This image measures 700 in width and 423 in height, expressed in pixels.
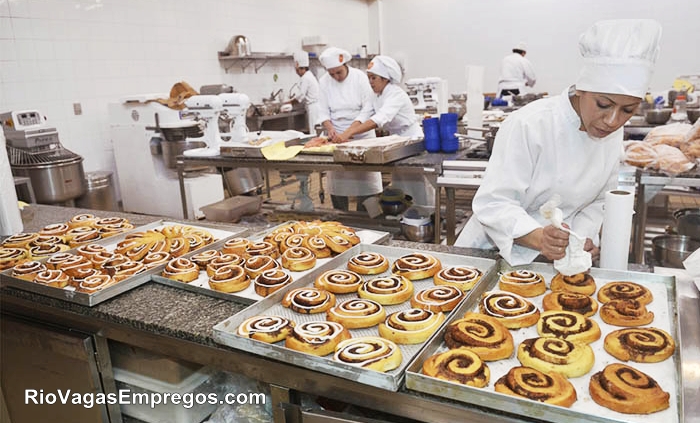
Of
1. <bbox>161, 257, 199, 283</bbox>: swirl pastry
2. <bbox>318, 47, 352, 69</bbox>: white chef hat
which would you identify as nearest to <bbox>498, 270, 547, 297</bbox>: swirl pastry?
<bbox>161, 257, 199, 283</bbox>: swirl pastry

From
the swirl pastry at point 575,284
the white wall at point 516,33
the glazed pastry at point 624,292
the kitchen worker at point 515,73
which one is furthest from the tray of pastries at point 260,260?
the white wall at point 516,33

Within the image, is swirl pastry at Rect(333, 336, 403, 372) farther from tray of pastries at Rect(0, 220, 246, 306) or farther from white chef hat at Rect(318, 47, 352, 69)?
white chef hat at Rect(318, 47, 352, 69)

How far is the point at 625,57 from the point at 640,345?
2.59 feet

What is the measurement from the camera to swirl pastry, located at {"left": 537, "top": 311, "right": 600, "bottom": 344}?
115 cm

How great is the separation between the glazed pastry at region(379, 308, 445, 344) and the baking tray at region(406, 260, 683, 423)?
4 centimetres

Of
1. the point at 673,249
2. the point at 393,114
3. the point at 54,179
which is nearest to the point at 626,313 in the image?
the point at 673,249

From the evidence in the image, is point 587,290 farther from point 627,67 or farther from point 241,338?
point 241,338

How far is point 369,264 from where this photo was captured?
1609mm

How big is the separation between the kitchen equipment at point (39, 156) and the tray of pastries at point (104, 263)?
2672 millimetres

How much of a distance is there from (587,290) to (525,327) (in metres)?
0.25

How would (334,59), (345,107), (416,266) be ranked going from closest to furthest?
1. (416,266)
2. (334,59)
3. (345,107)

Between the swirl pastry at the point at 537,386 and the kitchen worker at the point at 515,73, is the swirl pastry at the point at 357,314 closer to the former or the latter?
the swirl pastry at the point at 537,386

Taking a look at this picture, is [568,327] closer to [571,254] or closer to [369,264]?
[571,254]

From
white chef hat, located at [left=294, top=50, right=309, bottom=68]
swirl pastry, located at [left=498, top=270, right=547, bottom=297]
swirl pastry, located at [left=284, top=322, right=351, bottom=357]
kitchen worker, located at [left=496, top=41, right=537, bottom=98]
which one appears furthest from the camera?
kitchen worker, located at [left=496, top=41, right=537, bottom=98]
